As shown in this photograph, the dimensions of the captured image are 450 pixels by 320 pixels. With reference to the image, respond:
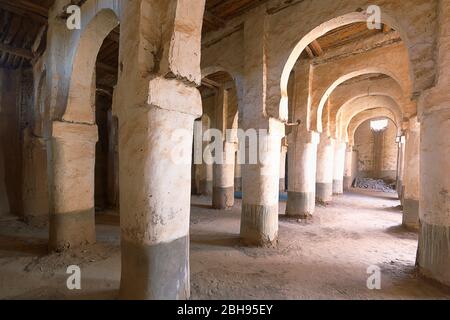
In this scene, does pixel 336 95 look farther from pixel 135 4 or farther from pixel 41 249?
pixel 41 249

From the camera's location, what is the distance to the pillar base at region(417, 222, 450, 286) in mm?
3742

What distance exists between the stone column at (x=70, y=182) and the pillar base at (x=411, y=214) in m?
9.03

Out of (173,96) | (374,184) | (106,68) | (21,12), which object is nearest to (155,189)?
(173,96)

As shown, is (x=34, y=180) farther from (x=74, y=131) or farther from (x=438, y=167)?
(x=438, y=167)

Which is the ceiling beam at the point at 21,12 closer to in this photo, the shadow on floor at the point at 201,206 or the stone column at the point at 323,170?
the shadow on floor at the point at 201,206

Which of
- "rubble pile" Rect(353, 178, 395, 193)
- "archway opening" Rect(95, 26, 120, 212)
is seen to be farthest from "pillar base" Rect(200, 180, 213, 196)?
"rubble pile" Rect(353, 178, 395, 193)

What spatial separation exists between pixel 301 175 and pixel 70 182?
6.87 meters

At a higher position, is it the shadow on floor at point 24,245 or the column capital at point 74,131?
the column capital at point 74,131

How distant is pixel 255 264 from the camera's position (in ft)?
15.7

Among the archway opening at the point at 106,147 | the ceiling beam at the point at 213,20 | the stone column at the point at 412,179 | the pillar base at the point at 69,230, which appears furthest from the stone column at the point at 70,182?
the stone column at the point at 412,179

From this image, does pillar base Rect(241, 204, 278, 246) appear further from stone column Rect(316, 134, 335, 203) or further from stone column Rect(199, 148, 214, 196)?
stone column Rect(199, 148, 214, 196)

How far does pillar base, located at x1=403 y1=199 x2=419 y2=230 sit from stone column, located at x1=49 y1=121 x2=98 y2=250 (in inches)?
356

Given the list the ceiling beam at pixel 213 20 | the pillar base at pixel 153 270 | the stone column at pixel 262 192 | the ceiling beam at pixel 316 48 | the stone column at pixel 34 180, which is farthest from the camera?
the stone column at pixel 34 180

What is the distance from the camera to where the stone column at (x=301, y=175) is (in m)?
8.45
